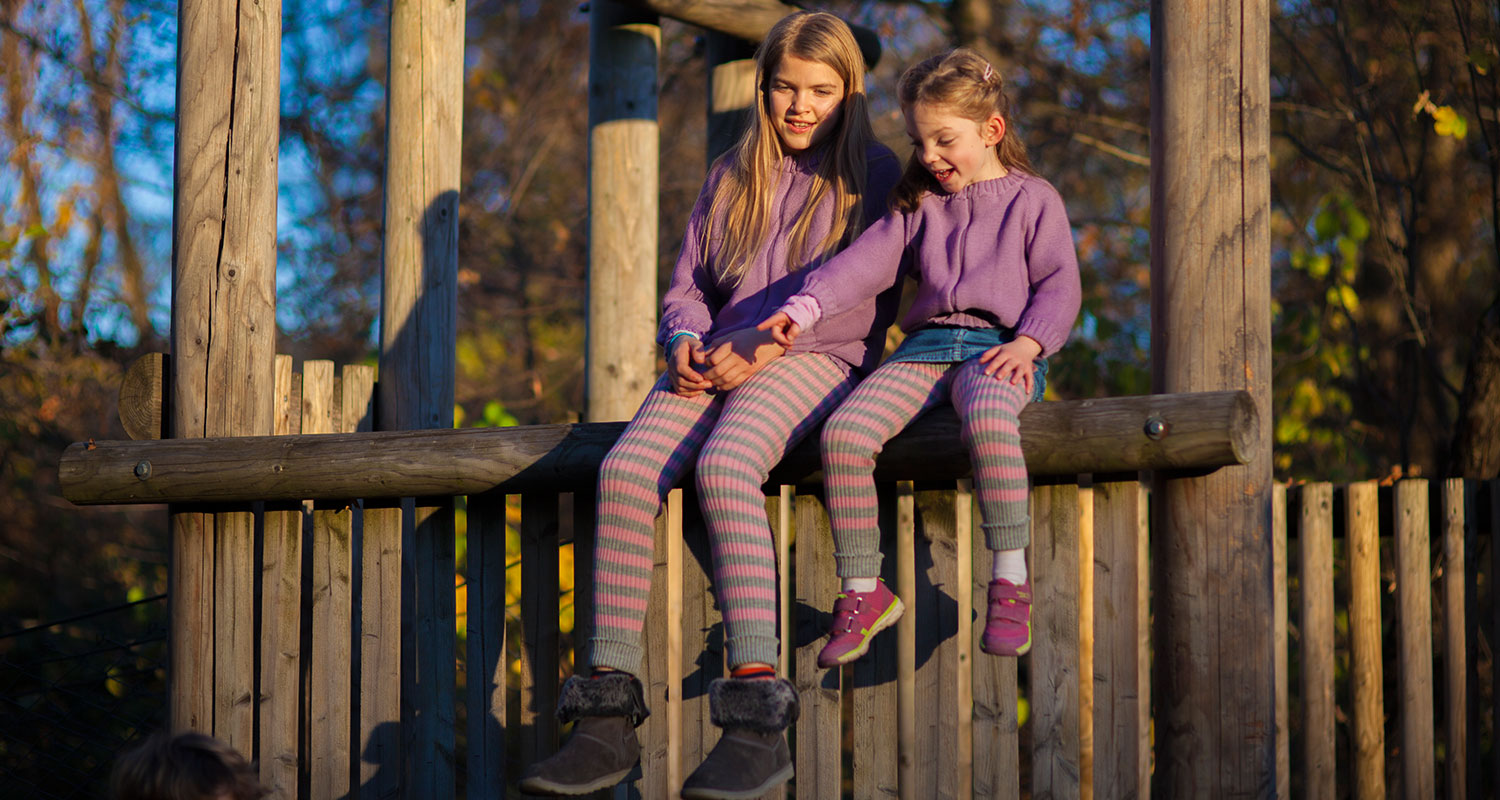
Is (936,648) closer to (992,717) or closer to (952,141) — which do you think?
(992,717)

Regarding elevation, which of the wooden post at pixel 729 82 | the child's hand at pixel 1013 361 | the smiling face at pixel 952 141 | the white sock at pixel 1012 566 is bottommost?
the white sock at pixel 1012 566

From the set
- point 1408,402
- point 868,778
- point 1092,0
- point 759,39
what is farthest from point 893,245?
point 1092,0

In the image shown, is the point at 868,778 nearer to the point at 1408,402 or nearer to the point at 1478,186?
the point at 1408,402

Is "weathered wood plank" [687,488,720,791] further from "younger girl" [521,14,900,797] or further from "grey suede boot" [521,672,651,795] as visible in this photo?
"grey suede boot" [521,672,651,795]

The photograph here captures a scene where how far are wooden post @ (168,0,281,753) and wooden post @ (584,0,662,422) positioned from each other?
72.3 inches

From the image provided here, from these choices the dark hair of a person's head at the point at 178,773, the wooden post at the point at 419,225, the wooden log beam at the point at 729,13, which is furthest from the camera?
the wooden log beam at the point at 729,13

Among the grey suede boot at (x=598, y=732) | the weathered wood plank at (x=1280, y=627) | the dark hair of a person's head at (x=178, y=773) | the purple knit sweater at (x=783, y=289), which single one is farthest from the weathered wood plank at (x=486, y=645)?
the weathered wood plank at (x=1280, y=627)

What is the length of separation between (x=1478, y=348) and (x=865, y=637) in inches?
148

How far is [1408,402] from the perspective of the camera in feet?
21.1

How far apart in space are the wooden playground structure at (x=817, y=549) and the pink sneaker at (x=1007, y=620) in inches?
10.5

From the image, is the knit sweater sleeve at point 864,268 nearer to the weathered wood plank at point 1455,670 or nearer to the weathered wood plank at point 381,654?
the weathered wood plank at point 381,654

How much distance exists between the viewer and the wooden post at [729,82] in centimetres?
528

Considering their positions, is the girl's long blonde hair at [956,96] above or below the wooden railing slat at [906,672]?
above

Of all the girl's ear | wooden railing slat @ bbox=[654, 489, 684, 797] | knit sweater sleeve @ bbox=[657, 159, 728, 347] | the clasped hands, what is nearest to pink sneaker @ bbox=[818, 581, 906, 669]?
wooden railing slat @ bbox=[654, 489, 684, 797]
